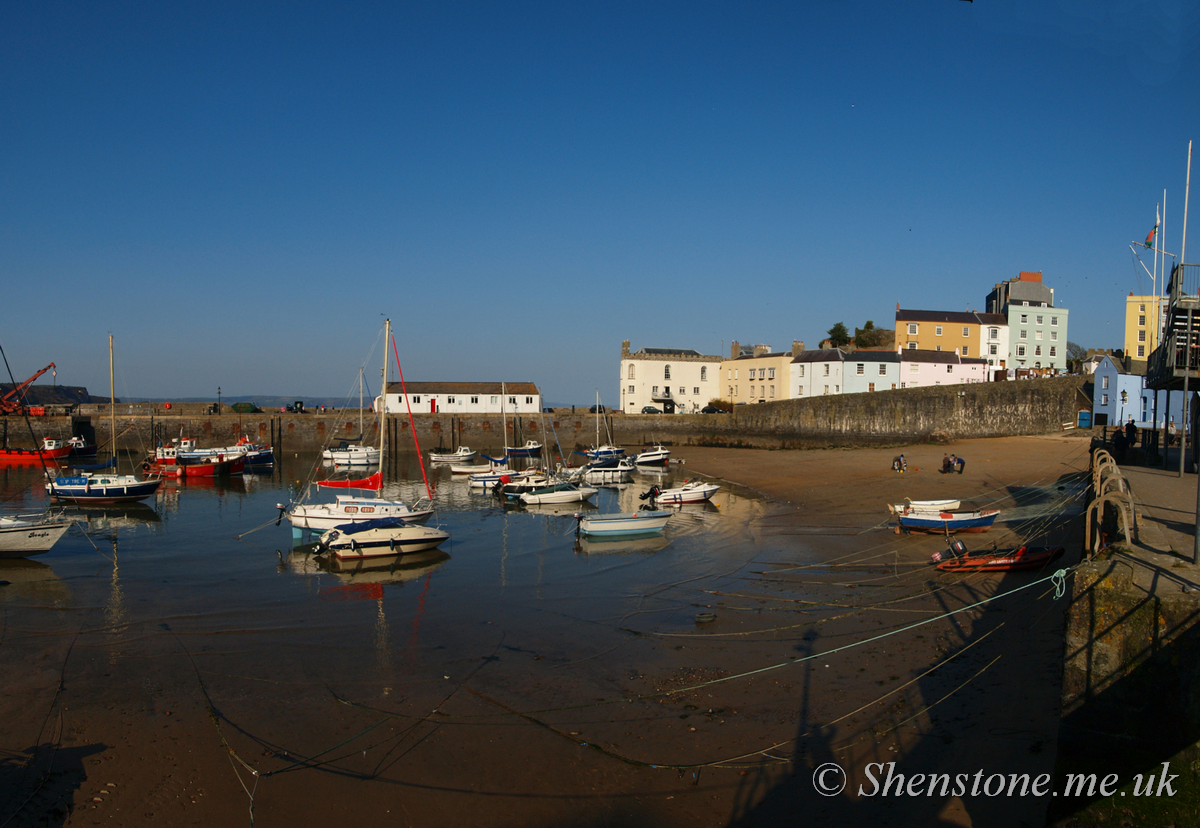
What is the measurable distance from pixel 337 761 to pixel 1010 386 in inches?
2129

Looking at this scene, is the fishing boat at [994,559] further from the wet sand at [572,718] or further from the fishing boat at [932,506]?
the fishing boat at [932,506]

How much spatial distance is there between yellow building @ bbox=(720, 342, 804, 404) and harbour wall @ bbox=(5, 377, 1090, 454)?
619cm

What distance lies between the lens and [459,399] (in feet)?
256

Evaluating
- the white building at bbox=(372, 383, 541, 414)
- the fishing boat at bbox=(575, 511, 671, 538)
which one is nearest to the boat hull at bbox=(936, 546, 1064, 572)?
the fishing boat at bbox=(575, 511, 671, 538)

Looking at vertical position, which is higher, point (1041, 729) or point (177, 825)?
point (1041, 729)

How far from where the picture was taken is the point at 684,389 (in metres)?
83.4

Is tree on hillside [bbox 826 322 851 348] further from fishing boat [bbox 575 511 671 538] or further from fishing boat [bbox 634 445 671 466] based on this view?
fishing boat [bbox 575 511 671 538]

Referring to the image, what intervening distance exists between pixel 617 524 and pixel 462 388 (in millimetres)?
55211

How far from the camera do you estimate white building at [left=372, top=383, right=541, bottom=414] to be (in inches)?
3044

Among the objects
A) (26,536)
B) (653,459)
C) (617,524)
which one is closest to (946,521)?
(617,524)

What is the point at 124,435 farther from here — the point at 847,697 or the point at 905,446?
the point at 847,697

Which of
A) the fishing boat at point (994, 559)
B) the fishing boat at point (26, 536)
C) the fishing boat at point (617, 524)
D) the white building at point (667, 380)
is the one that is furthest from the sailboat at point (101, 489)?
the white building at point (667, 380)

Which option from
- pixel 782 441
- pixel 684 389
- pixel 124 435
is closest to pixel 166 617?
pixel 782 441

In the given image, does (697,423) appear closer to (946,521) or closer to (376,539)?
(946,521)
